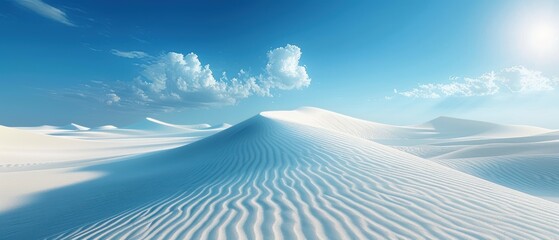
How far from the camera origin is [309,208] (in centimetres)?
396

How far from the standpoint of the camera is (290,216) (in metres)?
3.71

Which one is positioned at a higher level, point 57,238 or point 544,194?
point 57,238

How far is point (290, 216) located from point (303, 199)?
27.5 inches

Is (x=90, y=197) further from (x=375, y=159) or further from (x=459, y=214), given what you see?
(x=459, y=214)

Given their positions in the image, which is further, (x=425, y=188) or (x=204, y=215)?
(x=425, y=188)

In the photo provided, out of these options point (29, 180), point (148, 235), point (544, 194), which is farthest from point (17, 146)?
point (544, 194)

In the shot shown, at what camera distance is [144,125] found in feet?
337

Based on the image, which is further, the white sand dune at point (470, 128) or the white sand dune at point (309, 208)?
the white sand dune at point (470, 128)

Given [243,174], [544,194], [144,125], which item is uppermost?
[144,125]

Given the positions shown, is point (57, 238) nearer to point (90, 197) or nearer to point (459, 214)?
point (90, 197)

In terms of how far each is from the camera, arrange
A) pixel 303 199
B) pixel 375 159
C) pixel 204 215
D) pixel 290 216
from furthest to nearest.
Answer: pixel 375 159, pixel 303 199, pixel 204 215, pixel 290 216

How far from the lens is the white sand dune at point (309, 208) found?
10.9 ft

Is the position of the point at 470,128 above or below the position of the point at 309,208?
below

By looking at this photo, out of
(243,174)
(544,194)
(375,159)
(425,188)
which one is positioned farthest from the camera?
(544,194)
